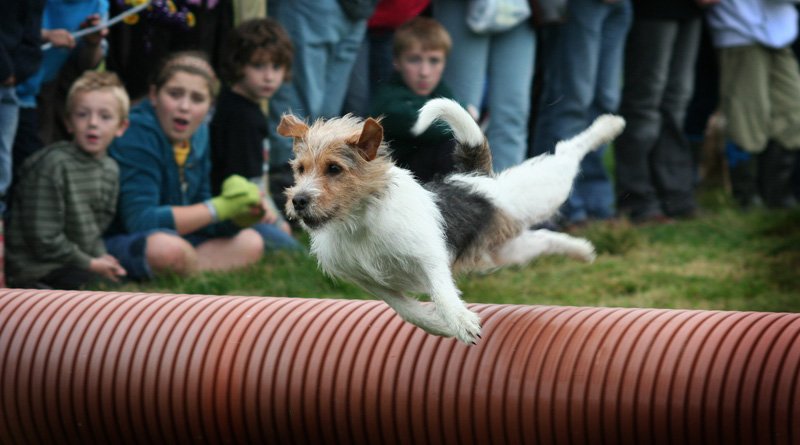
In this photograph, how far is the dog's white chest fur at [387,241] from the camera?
14.9 ft

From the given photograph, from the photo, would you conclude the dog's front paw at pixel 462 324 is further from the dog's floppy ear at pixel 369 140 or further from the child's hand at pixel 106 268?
the child's hand at pixel 106 268

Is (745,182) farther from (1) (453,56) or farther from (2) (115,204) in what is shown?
(2) (115,204)

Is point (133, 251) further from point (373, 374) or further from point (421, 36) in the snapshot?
point (373, 374)

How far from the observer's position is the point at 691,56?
33.8ft

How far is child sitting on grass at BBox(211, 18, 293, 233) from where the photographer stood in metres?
8.02

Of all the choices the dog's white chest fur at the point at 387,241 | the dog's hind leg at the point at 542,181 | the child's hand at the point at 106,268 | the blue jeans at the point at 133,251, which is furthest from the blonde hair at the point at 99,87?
the dog's white chest fur at the point at 387,241

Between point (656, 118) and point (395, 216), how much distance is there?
19.6ft

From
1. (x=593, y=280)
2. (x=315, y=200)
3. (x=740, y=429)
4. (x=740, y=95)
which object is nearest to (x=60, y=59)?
(x=593, y=280)

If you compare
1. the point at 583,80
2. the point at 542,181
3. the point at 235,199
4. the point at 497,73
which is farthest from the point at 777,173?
the point at 542,181

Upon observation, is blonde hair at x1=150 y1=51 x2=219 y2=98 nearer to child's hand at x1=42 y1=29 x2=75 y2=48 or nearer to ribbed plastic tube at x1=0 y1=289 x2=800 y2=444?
child's hand at x1=42 y1=29 x2=75 y2=48

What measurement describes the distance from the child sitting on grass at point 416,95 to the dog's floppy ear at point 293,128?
2270 mm

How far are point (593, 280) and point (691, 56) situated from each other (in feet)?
8.93

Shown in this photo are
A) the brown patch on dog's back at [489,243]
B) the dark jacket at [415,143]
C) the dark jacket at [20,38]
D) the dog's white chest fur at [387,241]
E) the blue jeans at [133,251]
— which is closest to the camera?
the dog's white chest fur at [387,241]

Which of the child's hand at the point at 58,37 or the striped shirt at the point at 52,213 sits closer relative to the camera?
the striped shirt at the point at 52,213
